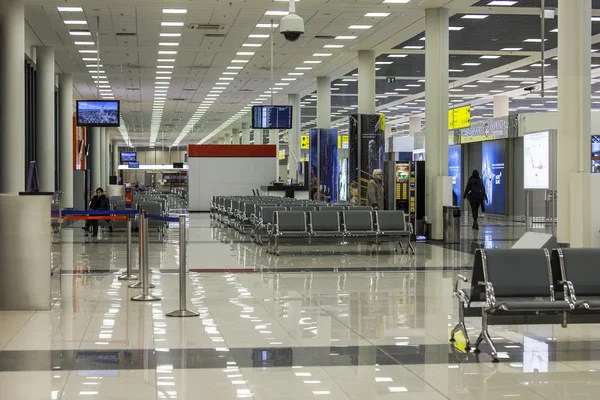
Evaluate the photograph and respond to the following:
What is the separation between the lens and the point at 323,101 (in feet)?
111

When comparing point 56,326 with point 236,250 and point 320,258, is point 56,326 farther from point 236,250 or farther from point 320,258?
point 236,250

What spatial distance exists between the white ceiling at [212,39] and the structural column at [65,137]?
0.72m

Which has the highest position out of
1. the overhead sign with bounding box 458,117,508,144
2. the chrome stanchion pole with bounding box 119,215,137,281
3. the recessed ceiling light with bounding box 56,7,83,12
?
the recessed ceiling light with bounding box 56,7,83,12

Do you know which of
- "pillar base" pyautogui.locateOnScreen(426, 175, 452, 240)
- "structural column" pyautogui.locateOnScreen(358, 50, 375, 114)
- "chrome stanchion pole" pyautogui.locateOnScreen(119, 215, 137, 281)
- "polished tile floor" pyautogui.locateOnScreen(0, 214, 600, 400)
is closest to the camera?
"polished tile floor" pyautogui.locateOnScreen(0, 214, 600, 400)

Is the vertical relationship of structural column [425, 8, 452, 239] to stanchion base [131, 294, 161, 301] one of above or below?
above

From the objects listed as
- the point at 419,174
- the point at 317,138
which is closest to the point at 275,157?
the point at 317,138

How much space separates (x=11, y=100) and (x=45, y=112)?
670 centimetres

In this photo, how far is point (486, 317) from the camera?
22.4 ft

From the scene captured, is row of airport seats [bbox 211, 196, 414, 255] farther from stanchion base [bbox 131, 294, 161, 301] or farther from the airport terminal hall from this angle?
stanchion base [bbox 131, 294, 161, 301]

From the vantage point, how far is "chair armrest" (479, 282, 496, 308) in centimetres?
684

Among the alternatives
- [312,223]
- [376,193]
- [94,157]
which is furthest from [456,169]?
[312,223]

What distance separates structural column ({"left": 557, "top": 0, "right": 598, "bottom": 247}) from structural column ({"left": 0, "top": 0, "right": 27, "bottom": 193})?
39.2 ft

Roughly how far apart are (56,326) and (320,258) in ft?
26.4

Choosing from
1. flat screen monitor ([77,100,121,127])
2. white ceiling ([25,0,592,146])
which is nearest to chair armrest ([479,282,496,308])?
white ceiling ([25,0,592,146])
